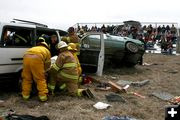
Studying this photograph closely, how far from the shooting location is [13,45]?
876cm

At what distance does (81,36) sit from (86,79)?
190 cm

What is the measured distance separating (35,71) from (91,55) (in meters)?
3.66

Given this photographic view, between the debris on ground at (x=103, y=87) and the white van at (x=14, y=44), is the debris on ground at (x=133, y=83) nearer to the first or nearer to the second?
the debris on ground at (x=103, y=87)

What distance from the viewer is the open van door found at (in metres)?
11.7

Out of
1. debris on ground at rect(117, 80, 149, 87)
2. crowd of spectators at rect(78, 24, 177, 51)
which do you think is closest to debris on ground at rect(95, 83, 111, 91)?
debris on ground at rect(117, 80, 149, 87)

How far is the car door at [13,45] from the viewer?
28.0 ft

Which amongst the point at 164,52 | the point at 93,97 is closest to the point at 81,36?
the point at 93,97

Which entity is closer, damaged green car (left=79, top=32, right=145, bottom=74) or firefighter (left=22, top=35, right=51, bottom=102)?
firefighter (left=22, top=35, right=51, bottom=102)

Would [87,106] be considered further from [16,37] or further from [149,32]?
[149,32]

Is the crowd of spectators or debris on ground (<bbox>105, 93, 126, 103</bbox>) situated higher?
the crowd of spectators

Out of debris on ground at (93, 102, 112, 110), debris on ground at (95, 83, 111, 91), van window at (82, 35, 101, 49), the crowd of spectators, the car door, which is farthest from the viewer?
the crowd of spectators

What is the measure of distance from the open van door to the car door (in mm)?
2824

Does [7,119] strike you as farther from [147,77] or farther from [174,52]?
[174,52]

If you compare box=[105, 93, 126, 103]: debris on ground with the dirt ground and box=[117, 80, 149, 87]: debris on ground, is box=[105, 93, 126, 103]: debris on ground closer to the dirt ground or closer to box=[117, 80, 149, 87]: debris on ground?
the dirt ground
